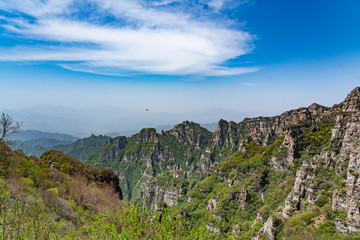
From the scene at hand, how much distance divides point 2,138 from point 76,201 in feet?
39.3

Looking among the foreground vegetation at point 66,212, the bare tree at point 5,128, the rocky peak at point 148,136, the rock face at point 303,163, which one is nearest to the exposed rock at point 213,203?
the rock face at point 303,163

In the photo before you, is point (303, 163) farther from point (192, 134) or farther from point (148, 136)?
point (148, 136)

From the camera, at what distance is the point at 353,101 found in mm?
52500

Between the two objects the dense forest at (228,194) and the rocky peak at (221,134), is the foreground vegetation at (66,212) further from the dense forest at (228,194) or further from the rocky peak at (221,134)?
the rocky peak at (221,134)

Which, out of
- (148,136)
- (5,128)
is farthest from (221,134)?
(5,128)

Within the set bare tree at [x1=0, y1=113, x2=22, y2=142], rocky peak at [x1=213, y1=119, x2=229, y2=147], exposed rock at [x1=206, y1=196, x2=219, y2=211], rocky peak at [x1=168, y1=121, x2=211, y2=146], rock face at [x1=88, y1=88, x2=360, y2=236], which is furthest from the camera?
rocky peak at [x1=168, y1=121, x2=211, y2=146]

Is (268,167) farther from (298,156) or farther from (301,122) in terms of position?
(301,122)

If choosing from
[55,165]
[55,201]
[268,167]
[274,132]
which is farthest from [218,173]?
[55,201]

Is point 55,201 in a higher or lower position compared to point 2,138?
lower

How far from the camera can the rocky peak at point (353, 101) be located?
50.4 metres

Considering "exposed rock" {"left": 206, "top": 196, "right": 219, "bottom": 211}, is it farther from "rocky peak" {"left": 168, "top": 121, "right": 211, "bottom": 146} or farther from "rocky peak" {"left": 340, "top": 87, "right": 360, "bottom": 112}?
"rocky peak" {"left": 168, "top": 121, "right": 211, "bottom": 146}

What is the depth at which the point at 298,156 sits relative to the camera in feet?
181

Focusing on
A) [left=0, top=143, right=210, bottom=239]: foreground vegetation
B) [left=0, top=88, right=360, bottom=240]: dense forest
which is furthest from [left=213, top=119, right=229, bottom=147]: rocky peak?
[left=0, top=143, right=210, bottom=239]: foreground vegetation

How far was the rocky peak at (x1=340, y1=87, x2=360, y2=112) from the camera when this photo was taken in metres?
50.4
